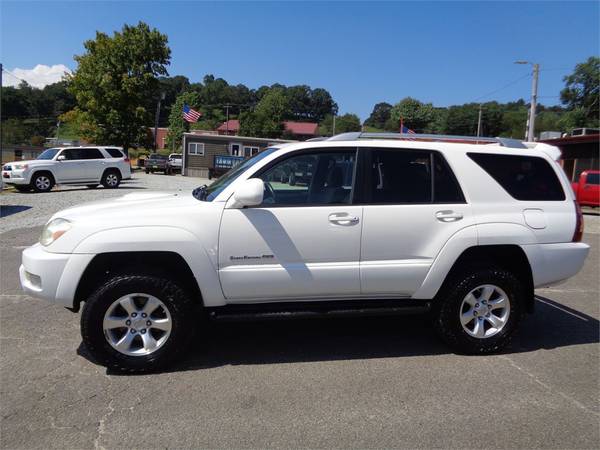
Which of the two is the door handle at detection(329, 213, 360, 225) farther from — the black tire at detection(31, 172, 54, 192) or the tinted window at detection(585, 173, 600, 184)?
the tinted window at detection(585, 173, 600, 184)

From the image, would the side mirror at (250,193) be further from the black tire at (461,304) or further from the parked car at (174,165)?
the parked car at (174,165)

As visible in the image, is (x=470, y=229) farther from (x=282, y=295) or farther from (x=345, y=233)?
(x=282, y=295)

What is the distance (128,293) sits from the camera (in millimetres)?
3709

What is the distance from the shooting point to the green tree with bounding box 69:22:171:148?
39.9 m

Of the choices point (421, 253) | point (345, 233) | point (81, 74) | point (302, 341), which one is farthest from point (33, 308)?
point (81, 74)

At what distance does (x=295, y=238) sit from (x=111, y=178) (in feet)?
60.3

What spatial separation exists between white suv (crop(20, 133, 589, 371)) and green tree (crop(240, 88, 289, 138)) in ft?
229

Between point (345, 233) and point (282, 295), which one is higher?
point (345, 233)

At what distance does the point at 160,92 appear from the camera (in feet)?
147

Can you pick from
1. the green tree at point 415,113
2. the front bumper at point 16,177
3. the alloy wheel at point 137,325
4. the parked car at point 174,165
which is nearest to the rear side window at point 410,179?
the alloy wheel at point 137,325

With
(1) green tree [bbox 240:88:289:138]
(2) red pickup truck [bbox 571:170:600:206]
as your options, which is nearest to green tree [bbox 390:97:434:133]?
(2) red pickup truck [bbox 571:170:600:206]

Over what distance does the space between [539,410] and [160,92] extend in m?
45.9

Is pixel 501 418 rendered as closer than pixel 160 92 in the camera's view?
Yes

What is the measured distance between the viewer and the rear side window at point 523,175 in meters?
4.33
